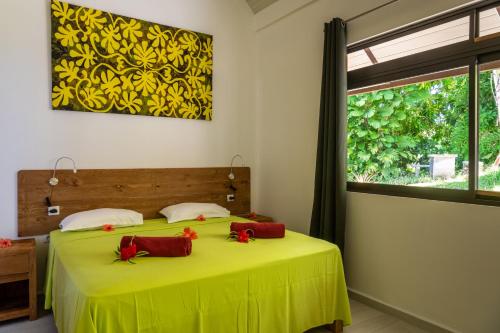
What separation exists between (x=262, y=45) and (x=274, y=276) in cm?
282

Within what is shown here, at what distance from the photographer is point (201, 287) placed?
5.82ft

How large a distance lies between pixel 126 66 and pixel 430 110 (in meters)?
2.58

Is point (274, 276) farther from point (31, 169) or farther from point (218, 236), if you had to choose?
point (31, 169)

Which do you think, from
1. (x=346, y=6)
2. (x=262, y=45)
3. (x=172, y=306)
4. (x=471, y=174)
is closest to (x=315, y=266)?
(x=172, y=306)

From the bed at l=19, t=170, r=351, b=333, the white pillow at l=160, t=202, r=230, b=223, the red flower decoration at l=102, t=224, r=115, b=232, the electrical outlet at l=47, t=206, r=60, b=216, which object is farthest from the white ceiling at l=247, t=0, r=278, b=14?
the electrical outlet at l=47, t=206, r=60, b=216

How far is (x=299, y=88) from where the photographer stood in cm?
348

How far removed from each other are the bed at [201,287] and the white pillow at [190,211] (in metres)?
0.47

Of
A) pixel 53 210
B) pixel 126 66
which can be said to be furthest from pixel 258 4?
pixel 53 210

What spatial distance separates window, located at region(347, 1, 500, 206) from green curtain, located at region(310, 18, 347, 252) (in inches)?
7.6

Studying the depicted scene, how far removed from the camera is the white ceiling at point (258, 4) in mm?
3795

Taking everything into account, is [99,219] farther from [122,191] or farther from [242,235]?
[242,235]

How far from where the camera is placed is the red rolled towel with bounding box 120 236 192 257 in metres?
2.08

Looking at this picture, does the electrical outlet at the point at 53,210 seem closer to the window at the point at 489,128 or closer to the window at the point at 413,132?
the window at the point at 413,132

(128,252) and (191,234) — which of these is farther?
(191,234)
